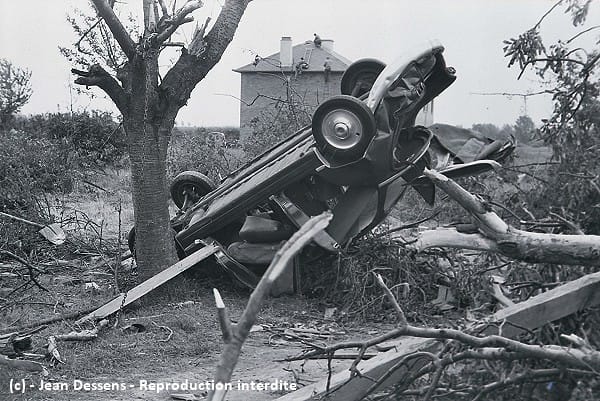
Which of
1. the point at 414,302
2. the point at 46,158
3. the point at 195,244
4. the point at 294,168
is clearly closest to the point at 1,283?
the point at 195,244

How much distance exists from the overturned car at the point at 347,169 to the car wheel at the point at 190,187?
1243 mm

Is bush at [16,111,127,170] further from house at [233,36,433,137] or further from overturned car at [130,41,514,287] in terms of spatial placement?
overturned car at [130,41,514,287]

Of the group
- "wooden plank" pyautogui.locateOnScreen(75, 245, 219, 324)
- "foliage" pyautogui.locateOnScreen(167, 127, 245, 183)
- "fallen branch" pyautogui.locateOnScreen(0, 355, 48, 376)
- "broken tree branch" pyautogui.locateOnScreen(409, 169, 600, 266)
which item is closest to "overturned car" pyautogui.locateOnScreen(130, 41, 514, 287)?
"wooden plank" pyautogui.locateOnScreen(75, 245, 219, 324)

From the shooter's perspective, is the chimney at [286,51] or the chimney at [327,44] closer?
the chimney at [286,51]

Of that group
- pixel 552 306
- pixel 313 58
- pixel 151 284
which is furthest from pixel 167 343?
pixel 313 58

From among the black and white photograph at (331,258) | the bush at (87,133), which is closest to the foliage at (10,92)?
the bush at (87,133)

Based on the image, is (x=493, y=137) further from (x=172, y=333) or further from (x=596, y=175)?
(x=172, y=333)

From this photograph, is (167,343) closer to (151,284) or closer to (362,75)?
(151,284)

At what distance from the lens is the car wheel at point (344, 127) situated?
7.18 m

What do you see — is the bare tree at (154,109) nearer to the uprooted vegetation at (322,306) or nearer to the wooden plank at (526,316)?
the uprooted vegetation at (322,306)

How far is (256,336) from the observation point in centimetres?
716

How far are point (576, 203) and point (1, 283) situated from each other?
6.42 meters

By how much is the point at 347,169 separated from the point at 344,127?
53cm

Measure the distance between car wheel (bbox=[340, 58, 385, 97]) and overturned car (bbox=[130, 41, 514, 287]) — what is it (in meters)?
0.01
